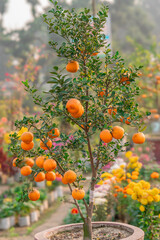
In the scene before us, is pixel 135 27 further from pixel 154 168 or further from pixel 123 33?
pixel 154 168

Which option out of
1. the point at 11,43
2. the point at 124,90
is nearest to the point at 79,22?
the point at 124,90

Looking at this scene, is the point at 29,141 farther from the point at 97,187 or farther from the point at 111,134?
the point at 97,187

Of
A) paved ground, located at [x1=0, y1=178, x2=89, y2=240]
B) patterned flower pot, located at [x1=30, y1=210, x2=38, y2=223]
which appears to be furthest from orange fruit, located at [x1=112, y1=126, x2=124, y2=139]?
patterned flower pot, located at [x1=30, y1=210, x2=38, y2=223]

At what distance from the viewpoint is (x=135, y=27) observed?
19.9m

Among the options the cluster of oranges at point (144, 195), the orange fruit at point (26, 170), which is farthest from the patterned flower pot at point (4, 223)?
the orange fruit at point (26, 170)

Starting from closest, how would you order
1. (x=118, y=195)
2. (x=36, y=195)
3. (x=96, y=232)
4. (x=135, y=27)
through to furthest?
(x=36, y=195), (x=96, y=232), (x=118, y=195), (x=135, y=27)

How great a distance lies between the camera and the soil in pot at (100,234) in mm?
2055

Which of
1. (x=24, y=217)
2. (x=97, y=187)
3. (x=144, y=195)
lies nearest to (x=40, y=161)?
(x=144, y=195)

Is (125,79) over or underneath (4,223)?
over

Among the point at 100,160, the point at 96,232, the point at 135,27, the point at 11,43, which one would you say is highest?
the point at 135,27

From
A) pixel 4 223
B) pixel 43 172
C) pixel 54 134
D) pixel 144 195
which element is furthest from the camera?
pixel 4 223

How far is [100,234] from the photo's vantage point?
7.02 feet

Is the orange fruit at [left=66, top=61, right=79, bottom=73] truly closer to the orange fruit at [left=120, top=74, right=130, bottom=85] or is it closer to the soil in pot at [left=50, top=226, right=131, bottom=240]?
the orange fruit at [left=120, top=74, right=130, bottom=85]

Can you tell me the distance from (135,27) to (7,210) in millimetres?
18031
